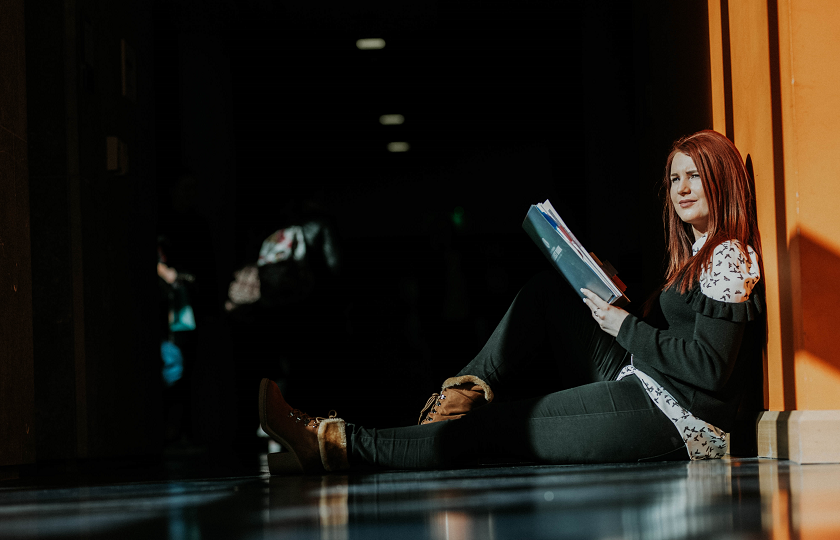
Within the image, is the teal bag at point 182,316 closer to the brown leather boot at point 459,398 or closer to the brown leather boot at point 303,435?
the brown leather boot at point 303,435

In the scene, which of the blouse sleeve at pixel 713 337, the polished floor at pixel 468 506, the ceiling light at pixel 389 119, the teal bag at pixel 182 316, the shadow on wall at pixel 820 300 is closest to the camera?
the polished floor at pixel 468 506

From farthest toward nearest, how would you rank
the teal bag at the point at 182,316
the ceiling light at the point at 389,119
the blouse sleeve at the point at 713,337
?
the ceiling light at the point at 389,119 < the teal bag at the point at 182,316 < the blouse sleeve at the point at 713,337

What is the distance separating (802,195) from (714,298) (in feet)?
1.38

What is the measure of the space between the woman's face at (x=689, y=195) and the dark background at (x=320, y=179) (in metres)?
1.32

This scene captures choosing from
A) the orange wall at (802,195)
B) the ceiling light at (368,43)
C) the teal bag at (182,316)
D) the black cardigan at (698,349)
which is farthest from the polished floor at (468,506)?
the ceiling light at (368,43)

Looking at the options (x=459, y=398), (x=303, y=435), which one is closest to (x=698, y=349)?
(x=459, y=398)

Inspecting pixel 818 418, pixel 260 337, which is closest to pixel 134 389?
pixel 260 337

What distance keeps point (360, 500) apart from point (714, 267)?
1.11 meters

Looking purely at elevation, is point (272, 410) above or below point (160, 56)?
below

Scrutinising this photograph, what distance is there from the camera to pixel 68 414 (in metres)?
3.66

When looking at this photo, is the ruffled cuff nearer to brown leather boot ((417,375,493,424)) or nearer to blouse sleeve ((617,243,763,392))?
blouse sleeve ((617,243,763,392))

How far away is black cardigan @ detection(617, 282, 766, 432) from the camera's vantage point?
200 cm

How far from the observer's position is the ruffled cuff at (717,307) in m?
2.00

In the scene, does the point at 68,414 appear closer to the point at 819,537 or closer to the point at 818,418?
the point at 818,418
